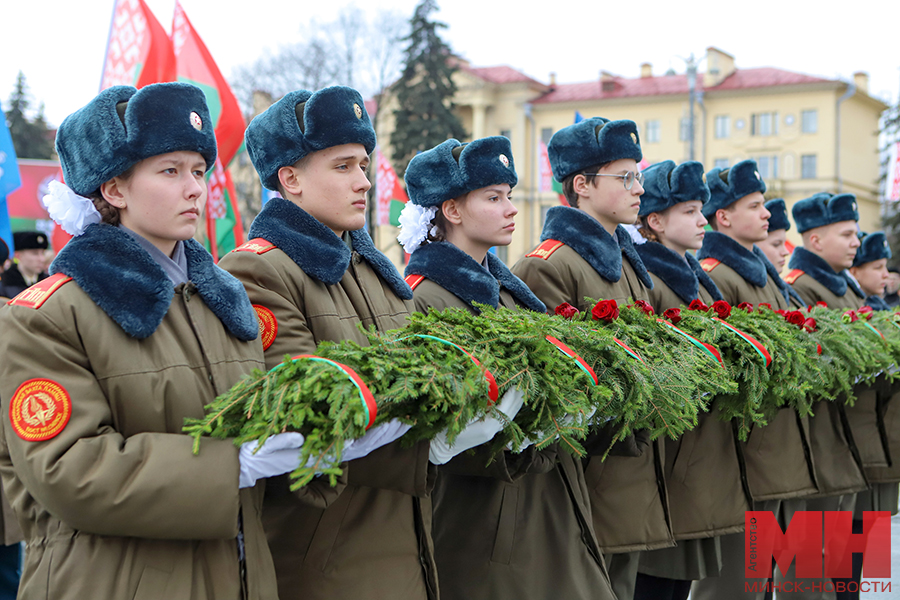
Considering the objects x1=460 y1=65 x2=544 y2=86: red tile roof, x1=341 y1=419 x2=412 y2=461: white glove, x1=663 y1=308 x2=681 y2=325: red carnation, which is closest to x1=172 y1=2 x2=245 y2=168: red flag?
x1=663 y1=308 x2=681 y2=325: red carnation

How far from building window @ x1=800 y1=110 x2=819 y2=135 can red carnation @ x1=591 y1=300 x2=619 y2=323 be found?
48.9 meters

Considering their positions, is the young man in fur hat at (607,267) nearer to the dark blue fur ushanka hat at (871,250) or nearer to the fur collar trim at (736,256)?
the fur collar trim at (736,256)

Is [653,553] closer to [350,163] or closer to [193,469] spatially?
[350,163]

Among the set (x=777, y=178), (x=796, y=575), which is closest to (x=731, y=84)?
(x=777, y=178)

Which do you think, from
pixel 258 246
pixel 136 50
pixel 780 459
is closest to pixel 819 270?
pixel 780 459

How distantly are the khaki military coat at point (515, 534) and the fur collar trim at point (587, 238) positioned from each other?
0.87 metres

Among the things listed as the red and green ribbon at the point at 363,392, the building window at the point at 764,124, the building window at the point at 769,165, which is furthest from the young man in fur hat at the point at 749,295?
the building window at the point at 764,124

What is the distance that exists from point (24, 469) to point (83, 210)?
677 millimetres

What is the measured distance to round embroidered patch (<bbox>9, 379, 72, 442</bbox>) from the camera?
6.86 feet

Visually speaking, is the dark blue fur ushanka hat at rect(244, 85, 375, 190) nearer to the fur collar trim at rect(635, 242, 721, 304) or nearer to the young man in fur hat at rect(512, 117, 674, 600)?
the young man in fur hat at rect(512, 117, 674, 600)

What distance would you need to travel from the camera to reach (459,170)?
3.82 meters

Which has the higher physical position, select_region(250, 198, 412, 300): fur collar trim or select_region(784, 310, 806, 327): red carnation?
select_region(250, 198, 412, 300): fur collar trim

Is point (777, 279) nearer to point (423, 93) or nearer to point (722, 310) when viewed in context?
point (722, 310)

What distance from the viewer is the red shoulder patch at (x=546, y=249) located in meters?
4.23
